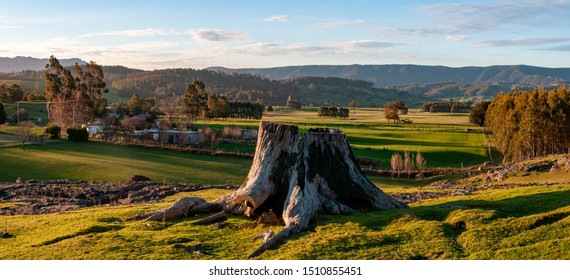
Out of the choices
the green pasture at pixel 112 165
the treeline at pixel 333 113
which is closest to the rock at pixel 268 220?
the green pasture at pixel 112 165

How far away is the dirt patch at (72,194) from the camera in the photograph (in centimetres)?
3173

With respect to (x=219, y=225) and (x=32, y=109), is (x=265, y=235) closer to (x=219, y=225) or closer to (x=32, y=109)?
(x=219, y=225)

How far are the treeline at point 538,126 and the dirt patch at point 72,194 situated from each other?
138 ft

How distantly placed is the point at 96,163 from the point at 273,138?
4020 centimetres

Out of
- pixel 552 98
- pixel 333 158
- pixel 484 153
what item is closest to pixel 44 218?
pixel 333 158

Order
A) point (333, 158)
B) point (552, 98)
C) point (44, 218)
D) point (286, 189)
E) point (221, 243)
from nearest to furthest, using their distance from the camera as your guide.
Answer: point (221, 243)
point (286, 189)
point (333, 158)
point (44, 218)
point (552, 98)

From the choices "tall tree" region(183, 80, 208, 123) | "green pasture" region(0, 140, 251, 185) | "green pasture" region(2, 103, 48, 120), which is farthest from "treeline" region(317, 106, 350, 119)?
"green pasture" region(0, 140, 251, 185)

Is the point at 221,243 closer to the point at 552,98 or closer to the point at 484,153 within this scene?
the point at 552,98

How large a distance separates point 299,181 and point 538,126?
5065 centimetres

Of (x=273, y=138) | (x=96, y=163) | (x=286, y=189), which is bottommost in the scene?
(x=96, y=163)

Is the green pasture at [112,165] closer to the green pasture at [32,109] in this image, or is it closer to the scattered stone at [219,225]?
the scattered stone at [219,225]

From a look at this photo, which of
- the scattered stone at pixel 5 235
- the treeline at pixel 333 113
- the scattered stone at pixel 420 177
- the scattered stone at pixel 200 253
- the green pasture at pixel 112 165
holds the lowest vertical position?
the scattered stone at pixel 420 177

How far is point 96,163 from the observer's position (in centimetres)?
5803

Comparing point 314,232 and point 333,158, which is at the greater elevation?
point 333,158
